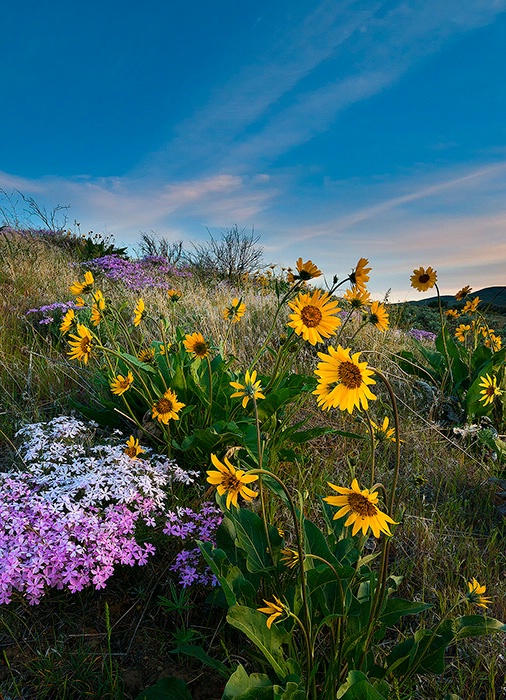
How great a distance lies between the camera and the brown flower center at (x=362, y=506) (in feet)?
3.33

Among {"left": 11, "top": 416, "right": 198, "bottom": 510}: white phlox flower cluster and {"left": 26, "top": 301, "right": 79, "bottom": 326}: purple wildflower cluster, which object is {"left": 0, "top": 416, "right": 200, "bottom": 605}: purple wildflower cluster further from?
{"left": 26, "top": 301, "right": 79, "bottom": 326}: purple wildflower cluster

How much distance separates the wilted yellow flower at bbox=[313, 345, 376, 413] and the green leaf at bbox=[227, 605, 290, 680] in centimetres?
54

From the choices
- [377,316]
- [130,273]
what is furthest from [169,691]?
[130,273]

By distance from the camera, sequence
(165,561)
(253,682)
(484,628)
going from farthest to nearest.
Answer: (165,561) → (484,628) → (253,682)

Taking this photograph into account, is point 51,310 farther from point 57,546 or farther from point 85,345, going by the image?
point 57,546

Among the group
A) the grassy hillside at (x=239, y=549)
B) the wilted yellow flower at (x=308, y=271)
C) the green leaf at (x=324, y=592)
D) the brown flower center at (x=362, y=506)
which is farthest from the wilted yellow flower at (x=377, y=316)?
the brown flower center at (x=362, y=506)

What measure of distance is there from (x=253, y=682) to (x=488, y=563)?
1.26 meters

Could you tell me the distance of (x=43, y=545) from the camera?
1.58 metres

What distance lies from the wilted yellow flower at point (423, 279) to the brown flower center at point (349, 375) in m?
2.45

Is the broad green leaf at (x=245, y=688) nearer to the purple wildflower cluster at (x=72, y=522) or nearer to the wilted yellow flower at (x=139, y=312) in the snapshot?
the purple wildflower cluster at (x=72, y=522)

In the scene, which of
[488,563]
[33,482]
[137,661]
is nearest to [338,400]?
[137,661]

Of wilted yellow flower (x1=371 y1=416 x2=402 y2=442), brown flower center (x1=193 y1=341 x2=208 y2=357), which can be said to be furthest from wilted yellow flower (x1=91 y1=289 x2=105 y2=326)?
wilted yellow flower (x1=371 y1=416 x2=402 y2=442)

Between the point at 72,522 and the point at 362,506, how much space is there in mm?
1090

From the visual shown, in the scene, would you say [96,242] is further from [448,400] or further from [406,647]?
[406,647]
